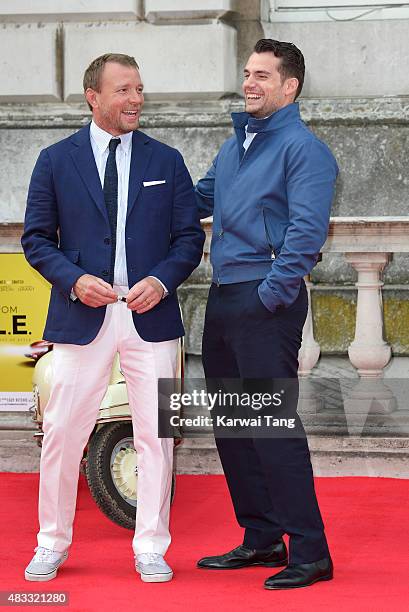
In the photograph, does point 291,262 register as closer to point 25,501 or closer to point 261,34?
point 25,501

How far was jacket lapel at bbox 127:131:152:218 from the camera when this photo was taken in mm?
4699

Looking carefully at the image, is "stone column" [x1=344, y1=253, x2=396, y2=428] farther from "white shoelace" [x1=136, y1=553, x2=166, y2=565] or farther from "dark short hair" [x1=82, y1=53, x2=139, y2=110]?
"dark short hair" [x1=82, y1=53, x2=139, y2=110]

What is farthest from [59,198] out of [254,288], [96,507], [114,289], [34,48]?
[34,48]

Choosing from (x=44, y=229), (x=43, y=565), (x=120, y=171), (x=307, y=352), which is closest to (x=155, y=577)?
(x=43, y=565)

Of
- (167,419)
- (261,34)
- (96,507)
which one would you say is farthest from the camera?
(261,34)

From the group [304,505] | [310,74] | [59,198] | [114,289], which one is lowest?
[304,505]

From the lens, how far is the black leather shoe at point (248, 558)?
15.8 ft

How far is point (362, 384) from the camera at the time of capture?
21.4ft

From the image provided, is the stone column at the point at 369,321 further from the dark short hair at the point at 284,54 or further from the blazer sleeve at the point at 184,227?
the dark short hair at the point at 284,54

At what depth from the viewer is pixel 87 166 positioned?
4703mm

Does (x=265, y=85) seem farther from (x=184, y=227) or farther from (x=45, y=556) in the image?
(x=45, y=556)

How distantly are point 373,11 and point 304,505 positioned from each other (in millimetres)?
4672

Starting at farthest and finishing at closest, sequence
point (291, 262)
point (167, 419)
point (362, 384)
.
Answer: point (362, 384) → point (167, 419) → point (291, 262)

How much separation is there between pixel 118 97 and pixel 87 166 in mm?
256
